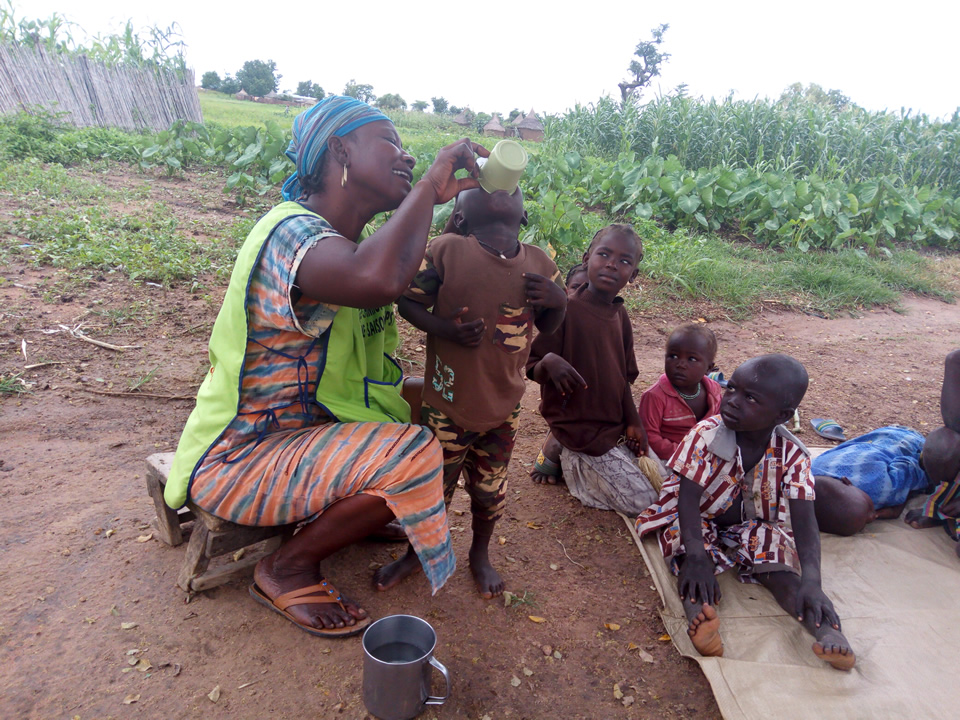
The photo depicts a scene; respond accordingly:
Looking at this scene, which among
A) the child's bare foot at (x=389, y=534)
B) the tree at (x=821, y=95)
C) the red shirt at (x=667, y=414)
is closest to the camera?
the child's bare foot at (x=389, y=534)

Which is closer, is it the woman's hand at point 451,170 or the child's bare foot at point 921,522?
the woman's hand at point 451,170

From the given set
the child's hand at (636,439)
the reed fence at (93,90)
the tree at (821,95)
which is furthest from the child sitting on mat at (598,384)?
the tree at (821,95)

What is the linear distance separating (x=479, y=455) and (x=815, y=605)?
111 centimetres

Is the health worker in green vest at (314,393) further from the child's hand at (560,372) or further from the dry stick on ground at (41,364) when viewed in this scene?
the dry stick on ground at (41,364)

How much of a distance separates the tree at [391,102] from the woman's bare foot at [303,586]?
29456 mm

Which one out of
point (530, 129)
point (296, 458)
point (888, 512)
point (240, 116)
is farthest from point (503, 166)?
point (530, 129)

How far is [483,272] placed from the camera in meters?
1.78

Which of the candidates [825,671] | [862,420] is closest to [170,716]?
[825,671]

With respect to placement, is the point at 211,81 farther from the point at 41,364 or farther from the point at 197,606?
the point at 197,606

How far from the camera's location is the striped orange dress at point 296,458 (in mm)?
1647

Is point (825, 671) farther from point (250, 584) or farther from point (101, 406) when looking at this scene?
point (101, 406)

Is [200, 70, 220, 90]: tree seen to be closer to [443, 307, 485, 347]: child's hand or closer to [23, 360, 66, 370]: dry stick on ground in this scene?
[23, 360, 66, 370]: dry stick on ground

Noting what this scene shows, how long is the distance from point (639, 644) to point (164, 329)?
122 inches

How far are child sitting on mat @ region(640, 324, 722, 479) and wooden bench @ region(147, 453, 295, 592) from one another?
159cm
